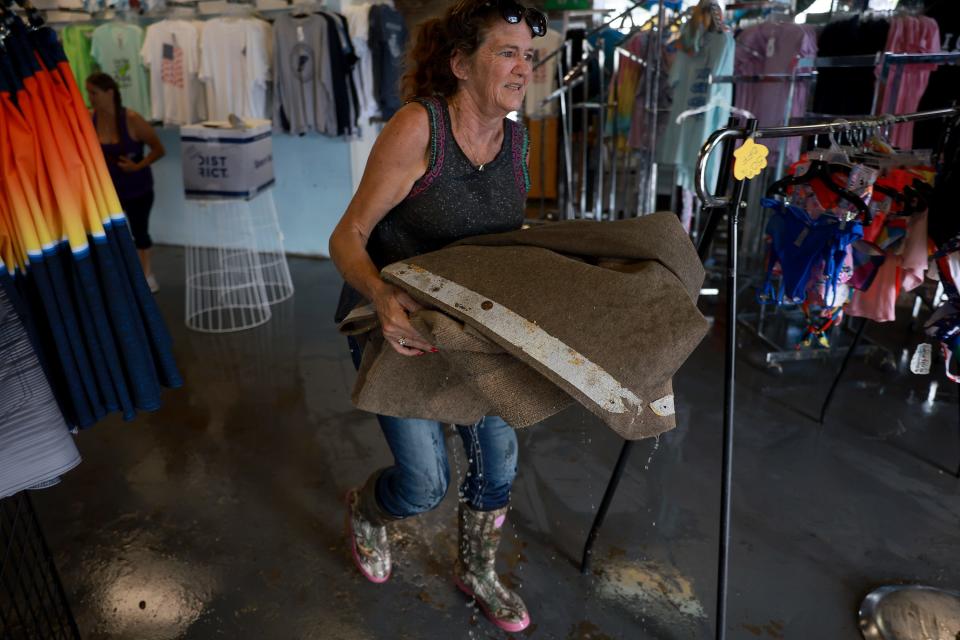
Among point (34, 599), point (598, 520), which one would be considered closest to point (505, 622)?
point (598, 520)

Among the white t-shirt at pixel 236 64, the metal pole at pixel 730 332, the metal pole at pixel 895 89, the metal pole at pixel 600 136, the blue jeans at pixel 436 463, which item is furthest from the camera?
the white t-shirt at pixel 236 64

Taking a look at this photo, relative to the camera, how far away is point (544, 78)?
654 cm

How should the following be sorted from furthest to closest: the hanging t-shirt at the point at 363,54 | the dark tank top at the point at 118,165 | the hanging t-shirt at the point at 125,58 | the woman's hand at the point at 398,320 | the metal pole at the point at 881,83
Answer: the hanging t-shirt at the point at 125,58 → the hanging t-shirt at the point at 363,54 → the dark tank top at the point at 118,165 → the metal pole at the point at 881,83 → the woman's hand at the point at 398,320

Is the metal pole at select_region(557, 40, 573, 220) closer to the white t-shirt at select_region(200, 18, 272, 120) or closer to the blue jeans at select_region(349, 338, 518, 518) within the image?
the white t-shirt at select_region(200, 18, 272, 120)

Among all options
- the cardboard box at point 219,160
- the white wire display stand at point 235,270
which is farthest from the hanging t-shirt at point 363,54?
the cardboard box at point 219,160

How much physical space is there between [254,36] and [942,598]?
189 inches

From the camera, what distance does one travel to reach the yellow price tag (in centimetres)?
121

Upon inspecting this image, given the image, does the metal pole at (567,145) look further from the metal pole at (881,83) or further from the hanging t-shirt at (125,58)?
the hanging t-shirt at (125,58)

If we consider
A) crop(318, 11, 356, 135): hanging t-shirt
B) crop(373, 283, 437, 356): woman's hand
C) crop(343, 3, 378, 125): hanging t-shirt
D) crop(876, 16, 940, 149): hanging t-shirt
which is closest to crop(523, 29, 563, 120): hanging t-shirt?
crop(343, 3, 378, 125): hanging t-shirt

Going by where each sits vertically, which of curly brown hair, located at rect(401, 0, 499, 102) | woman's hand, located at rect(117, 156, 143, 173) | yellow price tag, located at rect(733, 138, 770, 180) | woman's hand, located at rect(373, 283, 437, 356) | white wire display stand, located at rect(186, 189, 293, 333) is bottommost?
white wire display stand, located at rect(186, 189, 293, 333)

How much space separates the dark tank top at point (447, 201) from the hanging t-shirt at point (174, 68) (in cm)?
420

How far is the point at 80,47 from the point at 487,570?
208 inches

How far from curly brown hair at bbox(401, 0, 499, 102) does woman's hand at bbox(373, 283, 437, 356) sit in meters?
0.46

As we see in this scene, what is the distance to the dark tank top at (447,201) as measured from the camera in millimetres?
1318
